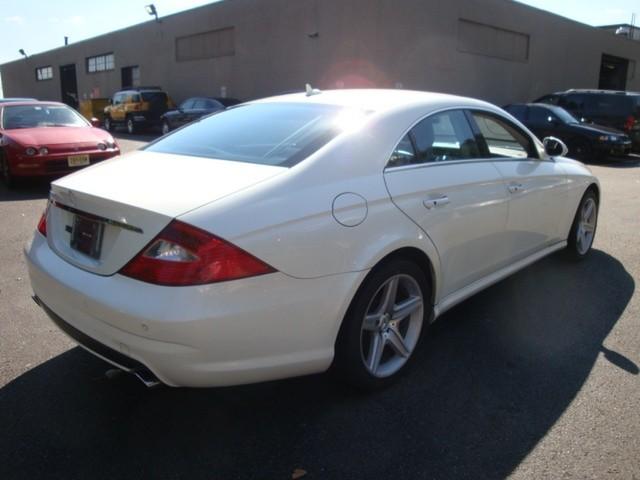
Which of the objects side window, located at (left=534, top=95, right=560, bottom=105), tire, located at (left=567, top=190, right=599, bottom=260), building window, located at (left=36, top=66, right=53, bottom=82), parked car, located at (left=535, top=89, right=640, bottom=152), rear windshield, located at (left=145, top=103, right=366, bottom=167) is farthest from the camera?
building window, located at (left=36, top=66, right=53, bottom=82)

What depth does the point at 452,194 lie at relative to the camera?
321cm

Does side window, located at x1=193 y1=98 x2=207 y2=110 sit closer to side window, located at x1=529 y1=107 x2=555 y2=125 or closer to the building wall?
the building wall

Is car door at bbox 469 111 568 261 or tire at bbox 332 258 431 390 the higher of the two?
car door at bbox 469 111 568 261

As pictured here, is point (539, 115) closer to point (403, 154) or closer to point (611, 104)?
point (611, 104)

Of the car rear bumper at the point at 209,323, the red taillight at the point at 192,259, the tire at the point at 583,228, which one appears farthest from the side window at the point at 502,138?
the red taillight at the point at 192,259

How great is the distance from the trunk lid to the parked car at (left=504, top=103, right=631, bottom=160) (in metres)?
13.4

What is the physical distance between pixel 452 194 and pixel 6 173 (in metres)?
8.01

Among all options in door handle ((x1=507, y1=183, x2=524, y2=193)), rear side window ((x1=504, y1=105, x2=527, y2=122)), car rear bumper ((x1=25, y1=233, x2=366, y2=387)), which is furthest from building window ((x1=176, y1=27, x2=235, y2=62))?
car rear bumper ((x1=25, y1=233, x2=366, y2=387))

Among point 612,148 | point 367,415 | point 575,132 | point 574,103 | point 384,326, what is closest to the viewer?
point 367,415

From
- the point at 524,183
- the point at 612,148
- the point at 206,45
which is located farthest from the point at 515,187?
the point at 206,45

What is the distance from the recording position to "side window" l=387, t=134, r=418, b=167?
9.65 ft

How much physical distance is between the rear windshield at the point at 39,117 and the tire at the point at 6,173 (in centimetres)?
57

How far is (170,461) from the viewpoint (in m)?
2.40

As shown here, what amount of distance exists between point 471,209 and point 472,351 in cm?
88
